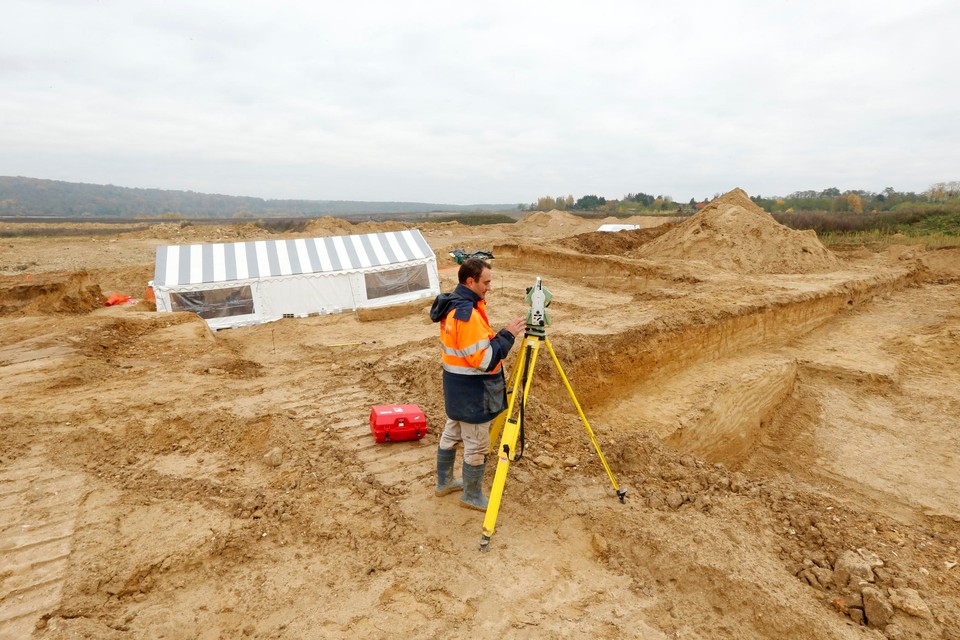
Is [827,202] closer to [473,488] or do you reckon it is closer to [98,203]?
[473,488]

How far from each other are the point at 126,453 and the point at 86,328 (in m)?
6.45

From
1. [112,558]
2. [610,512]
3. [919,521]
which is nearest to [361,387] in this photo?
[112,558]

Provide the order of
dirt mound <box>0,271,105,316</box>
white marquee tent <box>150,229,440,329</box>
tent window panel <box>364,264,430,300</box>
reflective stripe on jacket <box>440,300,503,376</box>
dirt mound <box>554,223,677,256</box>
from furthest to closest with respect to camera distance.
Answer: dirt mound <box>554,223,677,256</box> < tent window panel <box>364,264,430,300</box> < dirt mound <box>0,271,105,316</box> < white marquee tent <box>150,229,440,329</box> < reflective stripe on jacket <box>440,300,503,376</box>

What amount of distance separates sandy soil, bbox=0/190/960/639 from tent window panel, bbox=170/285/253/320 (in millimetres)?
1213

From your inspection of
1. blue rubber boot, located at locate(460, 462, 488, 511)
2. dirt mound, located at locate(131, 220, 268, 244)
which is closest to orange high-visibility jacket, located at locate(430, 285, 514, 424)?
blue rubber boot, located at locate(460, 462, 488, 511)

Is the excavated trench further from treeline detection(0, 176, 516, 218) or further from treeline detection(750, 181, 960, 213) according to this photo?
treeline detection(0, 176, 516, 218)

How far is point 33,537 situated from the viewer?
3.99m

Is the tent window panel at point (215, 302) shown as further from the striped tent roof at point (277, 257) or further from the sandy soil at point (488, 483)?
the sandy soil at point (488, 483)

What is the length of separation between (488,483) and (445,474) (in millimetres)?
527

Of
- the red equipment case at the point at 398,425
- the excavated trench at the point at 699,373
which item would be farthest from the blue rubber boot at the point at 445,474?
the excavated trench at the point at 699,373

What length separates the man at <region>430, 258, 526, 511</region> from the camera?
12.3 ft

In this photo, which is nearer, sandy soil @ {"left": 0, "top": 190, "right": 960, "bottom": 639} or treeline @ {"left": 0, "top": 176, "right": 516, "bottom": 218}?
sandy soil @ {"left": 0, "top": 190, "right": 960, "bottom": 639}

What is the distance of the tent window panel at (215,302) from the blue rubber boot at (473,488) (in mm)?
11537

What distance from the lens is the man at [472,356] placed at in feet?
12.3
